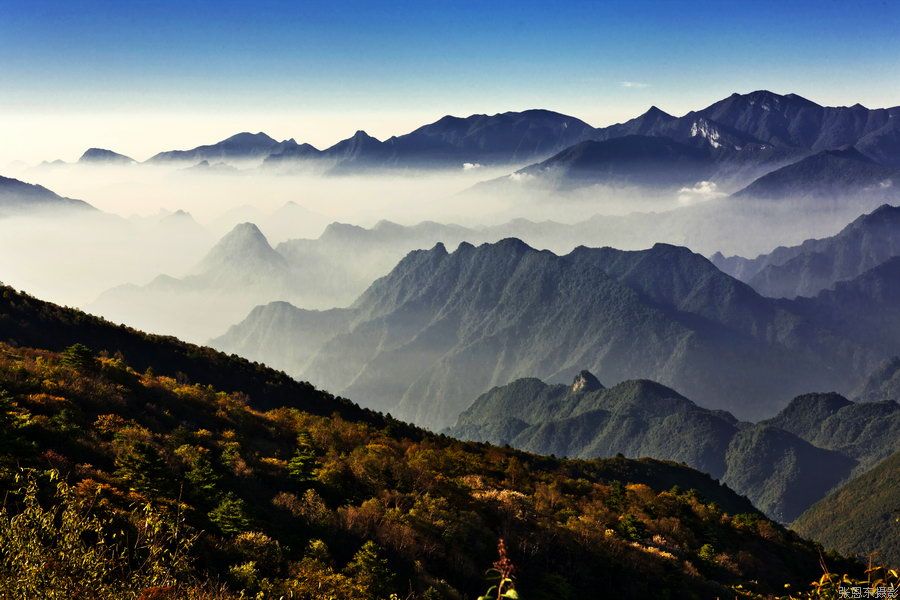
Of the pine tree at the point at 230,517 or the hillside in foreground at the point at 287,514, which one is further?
the pine tree at the point at 230,517

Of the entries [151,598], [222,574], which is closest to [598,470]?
[222,574]

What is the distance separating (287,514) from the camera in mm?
42906

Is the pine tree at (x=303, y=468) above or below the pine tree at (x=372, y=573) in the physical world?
below

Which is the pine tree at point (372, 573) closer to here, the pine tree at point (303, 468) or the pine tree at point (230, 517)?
the pine tree at point (230, 517)

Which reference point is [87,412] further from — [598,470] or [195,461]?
[598,470]

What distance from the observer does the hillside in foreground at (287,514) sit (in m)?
25.0

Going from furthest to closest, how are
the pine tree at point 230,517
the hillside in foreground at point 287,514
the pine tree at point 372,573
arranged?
the pine tree at point 230,517 → the pine tree at point 372,573 → the hillside in foreground at point 287,514

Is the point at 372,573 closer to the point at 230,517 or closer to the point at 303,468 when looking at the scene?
the point at 230,517

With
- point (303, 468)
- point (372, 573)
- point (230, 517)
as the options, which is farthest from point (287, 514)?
point (372, 573)

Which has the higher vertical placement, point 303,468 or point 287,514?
point 287,514

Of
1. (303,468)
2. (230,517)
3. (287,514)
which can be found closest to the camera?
(230,517)

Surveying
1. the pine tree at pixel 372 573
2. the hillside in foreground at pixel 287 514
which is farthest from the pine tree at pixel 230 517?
the pine tree at pixel 372 573

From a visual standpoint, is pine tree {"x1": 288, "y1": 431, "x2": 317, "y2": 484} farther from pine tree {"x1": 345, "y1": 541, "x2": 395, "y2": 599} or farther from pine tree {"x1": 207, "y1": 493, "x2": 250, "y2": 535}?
pine tree {"x1": 345, "y1": 541, "x2": 395, "y2": 599}

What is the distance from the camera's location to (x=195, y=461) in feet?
148
